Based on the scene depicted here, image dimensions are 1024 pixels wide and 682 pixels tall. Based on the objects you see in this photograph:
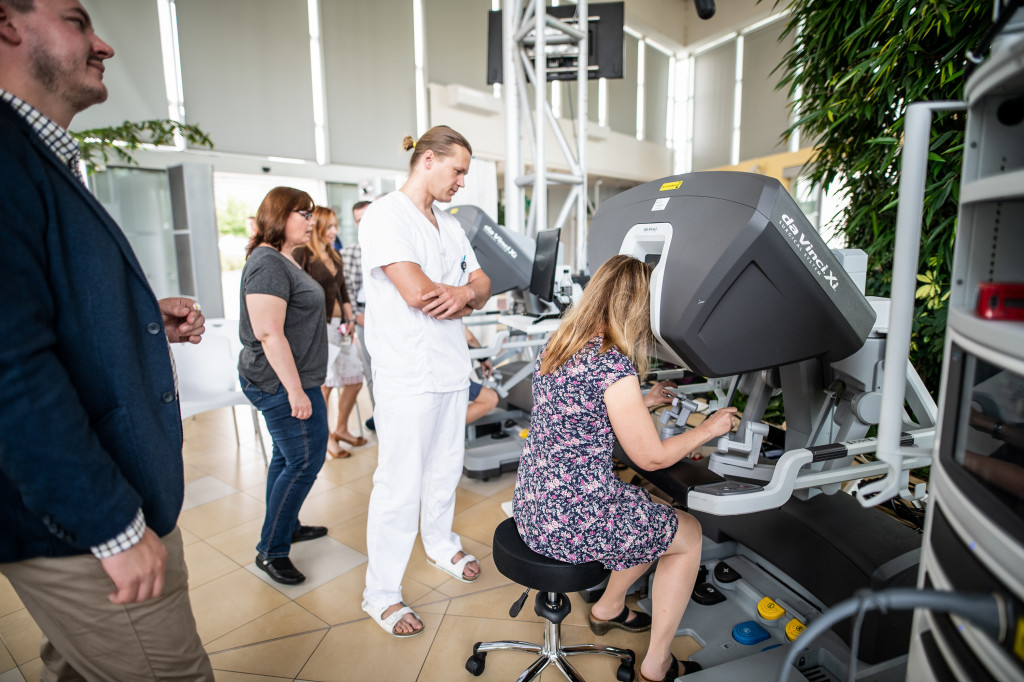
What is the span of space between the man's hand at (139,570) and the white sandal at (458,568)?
134cm

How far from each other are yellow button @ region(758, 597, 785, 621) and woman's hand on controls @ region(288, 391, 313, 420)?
5.23 feet

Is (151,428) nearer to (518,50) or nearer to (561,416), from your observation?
(561,416)

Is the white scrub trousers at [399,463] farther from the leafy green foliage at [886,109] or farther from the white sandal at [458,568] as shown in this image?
the leafy green foliage at [886,109]

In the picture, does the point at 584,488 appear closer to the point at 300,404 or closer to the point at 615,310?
the point at 615,310

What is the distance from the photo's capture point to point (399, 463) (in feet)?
5.75

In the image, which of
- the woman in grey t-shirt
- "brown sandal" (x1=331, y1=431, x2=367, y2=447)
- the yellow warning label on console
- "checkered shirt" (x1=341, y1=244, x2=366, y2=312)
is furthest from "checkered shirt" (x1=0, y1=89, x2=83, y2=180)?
"checkered shirt" (x1=341, y1=244, x2=366, y2=312)

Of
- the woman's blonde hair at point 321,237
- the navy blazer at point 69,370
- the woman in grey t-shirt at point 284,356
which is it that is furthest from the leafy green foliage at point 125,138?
the navy blazer at point 69,370

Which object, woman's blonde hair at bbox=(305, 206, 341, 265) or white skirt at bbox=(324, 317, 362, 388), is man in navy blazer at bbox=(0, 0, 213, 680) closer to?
woman's blonde hair at bbox=(305, 206, 341, 265)

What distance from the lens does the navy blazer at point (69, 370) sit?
72 cm

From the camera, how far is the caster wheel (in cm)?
160

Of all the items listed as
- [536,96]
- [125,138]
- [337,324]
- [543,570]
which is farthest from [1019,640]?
[125,138]

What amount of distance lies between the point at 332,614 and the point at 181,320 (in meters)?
1.18

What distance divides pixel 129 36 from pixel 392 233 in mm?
5317

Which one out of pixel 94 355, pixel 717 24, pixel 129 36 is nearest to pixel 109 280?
pixel 94 355
